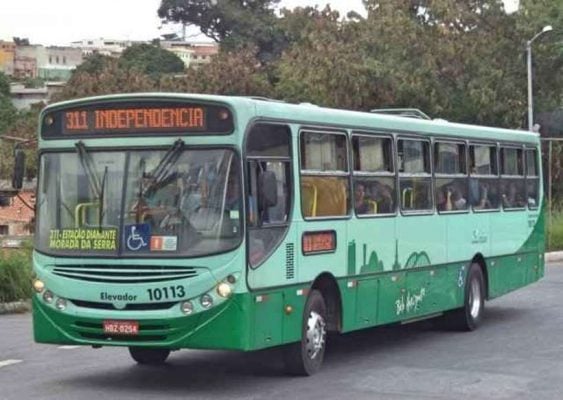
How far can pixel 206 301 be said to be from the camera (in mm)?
10664

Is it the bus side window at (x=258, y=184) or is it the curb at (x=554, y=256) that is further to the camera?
the curb at (x=554, y=256)

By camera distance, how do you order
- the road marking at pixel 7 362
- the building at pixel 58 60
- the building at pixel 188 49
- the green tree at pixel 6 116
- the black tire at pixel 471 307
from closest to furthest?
the road marking at pixel 7 362 → the black tire at pixel 471 307 → the green tree at pixel 6 116 → the building at pixel 58 60 → the building at pixel 188 49

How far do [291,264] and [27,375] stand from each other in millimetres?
2867

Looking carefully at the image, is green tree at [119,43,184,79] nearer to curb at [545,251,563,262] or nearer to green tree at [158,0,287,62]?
green tree at [158,0,287,62]

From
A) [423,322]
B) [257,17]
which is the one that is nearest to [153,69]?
[257,17]

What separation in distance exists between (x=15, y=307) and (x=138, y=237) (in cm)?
836

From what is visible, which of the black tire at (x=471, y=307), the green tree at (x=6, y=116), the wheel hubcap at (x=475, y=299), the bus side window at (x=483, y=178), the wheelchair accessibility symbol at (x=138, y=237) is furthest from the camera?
the green tree at (x=6, y=116)

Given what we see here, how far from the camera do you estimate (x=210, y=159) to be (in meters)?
10.9

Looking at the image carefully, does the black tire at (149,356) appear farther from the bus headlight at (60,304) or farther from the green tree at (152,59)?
the green tree at (152,59)

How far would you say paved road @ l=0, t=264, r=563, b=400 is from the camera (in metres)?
11.0

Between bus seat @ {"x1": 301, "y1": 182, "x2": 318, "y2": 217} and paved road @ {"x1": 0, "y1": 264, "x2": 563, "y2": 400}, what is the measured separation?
160cm

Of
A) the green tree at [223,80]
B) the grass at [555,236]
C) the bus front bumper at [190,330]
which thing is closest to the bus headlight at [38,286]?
the bus front bumper at [190,330]

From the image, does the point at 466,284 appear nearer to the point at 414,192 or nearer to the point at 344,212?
the point at 414,192

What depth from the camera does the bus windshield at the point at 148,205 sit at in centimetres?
1075
